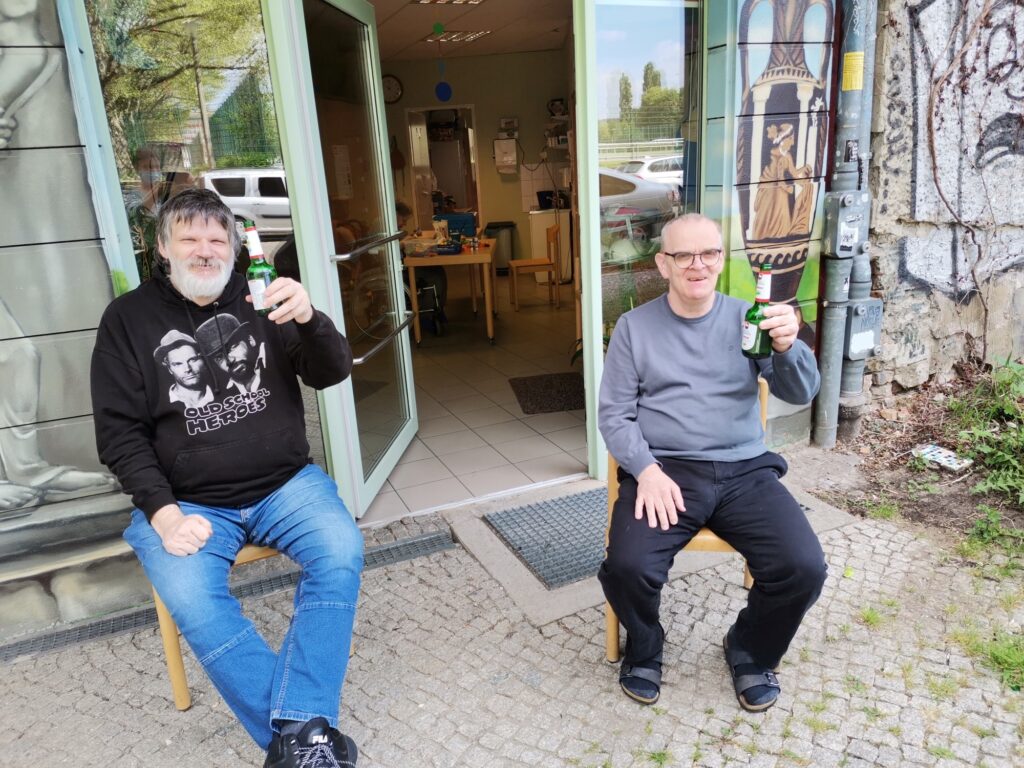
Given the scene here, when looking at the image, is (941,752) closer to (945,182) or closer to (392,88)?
(945,182)

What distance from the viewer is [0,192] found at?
226 cm

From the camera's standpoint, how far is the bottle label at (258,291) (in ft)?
6.18

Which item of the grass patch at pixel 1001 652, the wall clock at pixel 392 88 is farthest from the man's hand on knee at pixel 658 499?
the wall clock at pixel 392 88

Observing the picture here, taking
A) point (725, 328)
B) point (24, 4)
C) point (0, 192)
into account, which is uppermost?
point (24, 4)

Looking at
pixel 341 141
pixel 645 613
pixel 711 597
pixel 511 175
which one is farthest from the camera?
pixel 511 175

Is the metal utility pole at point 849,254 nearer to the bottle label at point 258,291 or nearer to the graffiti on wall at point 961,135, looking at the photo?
the graffiti on wall at point 961,135

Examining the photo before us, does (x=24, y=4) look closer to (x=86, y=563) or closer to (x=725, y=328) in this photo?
(x=86, y=563)

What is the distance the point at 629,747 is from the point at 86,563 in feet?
6.48

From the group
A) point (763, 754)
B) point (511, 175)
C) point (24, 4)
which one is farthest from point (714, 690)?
point (511, 175)

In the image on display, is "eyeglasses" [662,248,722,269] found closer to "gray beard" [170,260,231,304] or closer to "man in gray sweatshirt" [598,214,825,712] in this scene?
"man in gray sweatshirt" [598,214,825,712]

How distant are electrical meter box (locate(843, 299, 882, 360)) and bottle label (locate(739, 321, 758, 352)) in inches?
71.5

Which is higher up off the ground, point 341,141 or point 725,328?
point 341,141

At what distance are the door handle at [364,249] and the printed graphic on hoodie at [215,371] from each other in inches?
34.8

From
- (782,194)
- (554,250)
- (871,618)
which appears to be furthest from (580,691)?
(554,250)
